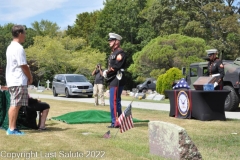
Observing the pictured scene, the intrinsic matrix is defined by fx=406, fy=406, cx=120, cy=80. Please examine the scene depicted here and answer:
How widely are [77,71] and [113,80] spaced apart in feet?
137

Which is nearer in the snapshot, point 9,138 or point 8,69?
point 9,138

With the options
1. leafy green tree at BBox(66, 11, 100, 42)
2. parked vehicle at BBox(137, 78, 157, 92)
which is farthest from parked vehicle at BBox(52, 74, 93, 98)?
leafy green tree at BBox(66, 11, 100, 42)

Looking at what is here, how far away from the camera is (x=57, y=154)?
5801 millimetres

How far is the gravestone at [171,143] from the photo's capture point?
533 cm

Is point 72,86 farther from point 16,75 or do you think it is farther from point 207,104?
point 16,75

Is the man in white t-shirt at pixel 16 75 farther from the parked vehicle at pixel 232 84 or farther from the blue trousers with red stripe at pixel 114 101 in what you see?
the parked vehicle at pixel 232 84

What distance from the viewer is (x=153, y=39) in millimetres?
43281

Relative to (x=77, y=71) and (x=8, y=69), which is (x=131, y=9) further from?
(x=8, y=69)

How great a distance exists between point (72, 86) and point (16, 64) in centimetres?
1944

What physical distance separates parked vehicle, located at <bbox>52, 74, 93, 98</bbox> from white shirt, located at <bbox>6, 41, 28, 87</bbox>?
19.1 m

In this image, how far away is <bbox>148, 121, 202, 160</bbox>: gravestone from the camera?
5332 mm

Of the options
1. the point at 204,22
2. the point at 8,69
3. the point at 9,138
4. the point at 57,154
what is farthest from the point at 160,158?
the point at 204,22

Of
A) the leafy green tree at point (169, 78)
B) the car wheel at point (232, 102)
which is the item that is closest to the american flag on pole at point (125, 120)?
the car wheel at point (232, 102)

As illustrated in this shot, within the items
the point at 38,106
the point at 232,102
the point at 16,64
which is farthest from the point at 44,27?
the point at 16,64
